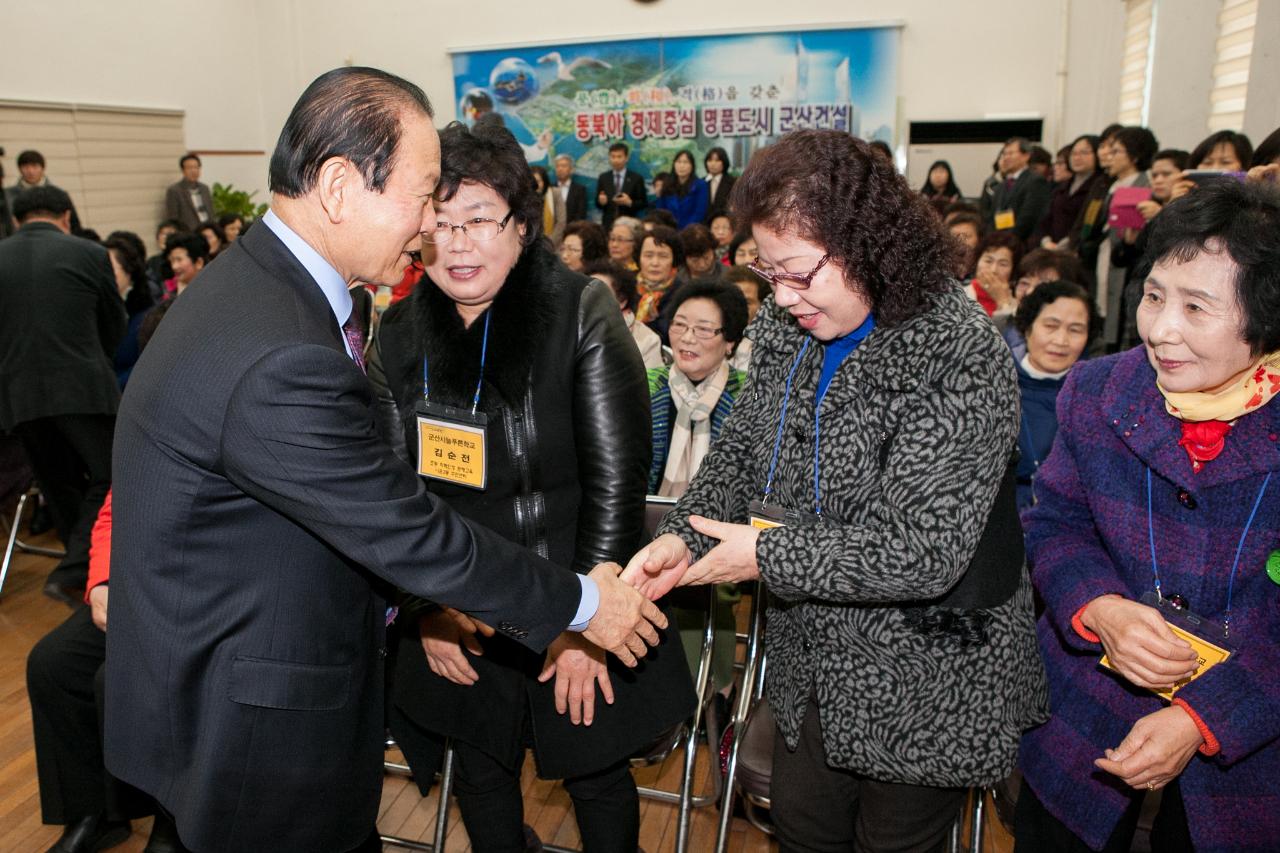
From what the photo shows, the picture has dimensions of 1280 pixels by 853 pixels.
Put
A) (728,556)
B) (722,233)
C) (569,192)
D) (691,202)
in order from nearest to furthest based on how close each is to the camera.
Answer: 1. (728,556)
2. (722,233)
3. (691,202)
4. (569,192)

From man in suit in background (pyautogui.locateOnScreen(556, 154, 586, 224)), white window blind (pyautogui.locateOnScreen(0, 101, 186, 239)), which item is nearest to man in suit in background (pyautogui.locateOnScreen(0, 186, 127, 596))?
white window blind (pyautogui.locateOnScreen(0, 101, 186, 239))

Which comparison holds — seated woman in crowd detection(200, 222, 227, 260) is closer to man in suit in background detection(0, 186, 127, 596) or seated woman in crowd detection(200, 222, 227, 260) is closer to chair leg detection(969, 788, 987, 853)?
man in suit in background detection(0, 186, 127, 596)

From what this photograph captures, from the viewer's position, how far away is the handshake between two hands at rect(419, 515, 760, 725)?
5.02 ft

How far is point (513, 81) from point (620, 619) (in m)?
11.8

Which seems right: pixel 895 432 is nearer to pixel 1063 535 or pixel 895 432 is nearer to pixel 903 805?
pixel 1063 535

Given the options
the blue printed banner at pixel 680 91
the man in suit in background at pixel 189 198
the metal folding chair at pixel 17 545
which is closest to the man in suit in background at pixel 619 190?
the blue printed banner at pixel 680 91

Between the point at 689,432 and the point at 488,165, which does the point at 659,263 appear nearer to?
the point at 689,432

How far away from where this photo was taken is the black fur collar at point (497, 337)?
5.73 ft

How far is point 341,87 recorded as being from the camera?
1322 mm

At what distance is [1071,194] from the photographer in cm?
724

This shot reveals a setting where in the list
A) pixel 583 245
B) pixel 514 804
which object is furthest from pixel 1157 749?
pixel 583 245

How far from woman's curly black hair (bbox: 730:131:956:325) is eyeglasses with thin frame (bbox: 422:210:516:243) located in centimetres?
52

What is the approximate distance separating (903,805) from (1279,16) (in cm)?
500

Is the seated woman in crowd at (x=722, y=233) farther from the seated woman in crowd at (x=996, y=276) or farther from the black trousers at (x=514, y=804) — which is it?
the black trousers at (x=514, y=804)
